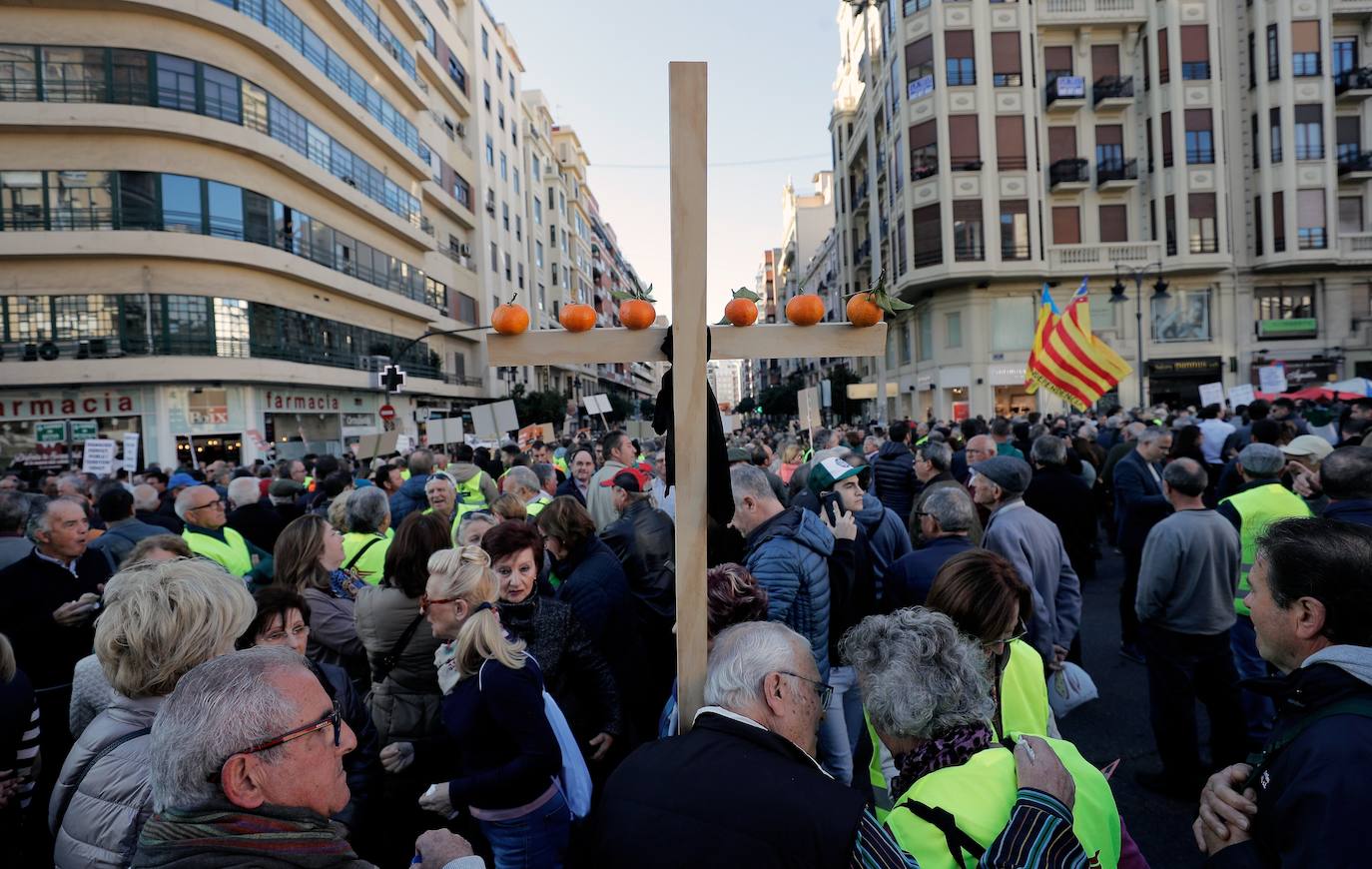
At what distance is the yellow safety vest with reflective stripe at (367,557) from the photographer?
4.48 m

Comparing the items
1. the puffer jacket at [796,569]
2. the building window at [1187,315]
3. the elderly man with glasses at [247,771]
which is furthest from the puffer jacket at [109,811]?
the building window at [1187,315]

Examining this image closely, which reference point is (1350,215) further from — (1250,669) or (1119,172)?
(1250,669)

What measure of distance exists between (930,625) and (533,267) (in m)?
55.4

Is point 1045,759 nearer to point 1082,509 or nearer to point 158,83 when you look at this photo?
point 1082,509

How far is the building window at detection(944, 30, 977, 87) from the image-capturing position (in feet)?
98.9

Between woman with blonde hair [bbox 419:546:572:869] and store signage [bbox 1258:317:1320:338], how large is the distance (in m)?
39.5

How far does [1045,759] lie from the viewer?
1.67 m

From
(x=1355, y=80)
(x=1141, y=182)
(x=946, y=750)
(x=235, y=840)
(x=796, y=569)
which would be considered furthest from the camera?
(x=1141, y=182)

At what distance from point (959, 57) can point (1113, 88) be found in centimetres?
731

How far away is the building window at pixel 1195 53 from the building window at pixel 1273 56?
8.57 feet

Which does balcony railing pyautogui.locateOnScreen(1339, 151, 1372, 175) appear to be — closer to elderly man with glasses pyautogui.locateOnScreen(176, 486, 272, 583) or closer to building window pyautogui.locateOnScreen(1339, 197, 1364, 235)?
building window pyautogui.locateOnScreen(1339, 197, 1364, 235)

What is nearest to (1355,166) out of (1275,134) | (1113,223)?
(1275,134)

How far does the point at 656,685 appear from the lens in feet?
14.4

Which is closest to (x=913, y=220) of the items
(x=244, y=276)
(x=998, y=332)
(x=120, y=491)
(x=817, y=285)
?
(x=998, y=332)
